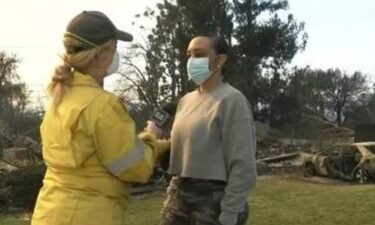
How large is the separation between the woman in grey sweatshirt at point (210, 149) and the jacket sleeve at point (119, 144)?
3.22 ft

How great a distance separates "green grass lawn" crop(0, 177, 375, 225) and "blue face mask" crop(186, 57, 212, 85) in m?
7.59

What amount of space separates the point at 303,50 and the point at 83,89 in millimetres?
45788

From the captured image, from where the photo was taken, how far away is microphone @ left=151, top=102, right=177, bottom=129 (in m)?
3.78

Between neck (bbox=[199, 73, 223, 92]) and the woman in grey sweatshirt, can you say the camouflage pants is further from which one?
neck (bbox=[199, 73, 223, 92])

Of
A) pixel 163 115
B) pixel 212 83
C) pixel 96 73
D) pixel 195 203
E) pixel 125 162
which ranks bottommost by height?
pixel 195 203

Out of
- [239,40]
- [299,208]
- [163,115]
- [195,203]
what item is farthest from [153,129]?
[239,40]

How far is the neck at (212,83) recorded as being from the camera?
4.34 meters

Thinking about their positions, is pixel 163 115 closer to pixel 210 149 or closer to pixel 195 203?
pixel 210 149

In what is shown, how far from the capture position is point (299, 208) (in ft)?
43.5

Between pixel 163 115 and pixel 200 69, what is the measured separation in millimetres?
488

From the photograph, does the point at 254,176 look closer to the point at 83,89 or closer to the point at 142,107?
the point at 83,89

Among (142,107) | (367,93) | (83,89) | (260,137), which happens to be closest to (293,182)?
(83,89)

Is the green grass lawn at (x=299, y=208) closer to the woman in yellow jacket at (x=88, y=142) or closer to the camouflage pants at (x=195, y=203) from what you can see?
the camouflage pants at (x=195, y=203)

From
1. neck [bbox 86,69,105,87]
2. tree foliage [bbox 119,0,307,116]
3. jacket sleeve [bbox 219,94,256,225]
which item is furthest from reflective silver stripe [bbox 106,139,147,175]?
tree foliage [bbox 119,0,307,116]
